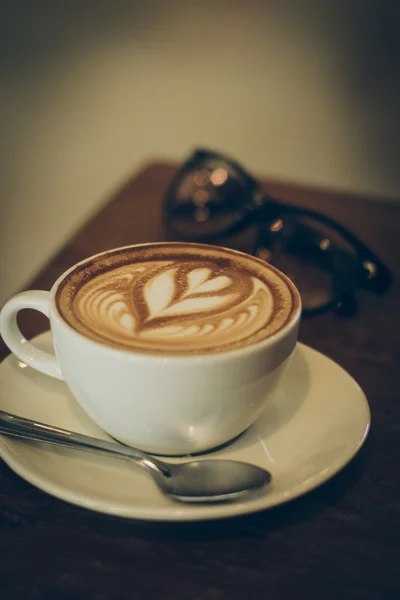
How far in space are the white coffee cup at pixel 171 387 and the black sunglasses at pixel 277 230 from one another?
0.94 feet

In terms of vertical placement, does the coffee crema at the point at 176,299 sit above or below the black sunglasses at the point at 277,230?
above

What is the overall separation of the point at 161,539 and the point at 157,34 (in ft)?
5.76

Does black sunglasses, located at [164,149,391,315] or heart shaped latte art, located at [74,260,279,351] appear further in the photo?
black sunglasses, located at [164,149,391,315]

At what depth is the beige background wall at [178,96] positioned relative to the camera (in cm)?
174

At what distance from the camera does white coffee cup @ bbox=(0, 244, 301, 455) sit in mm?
424

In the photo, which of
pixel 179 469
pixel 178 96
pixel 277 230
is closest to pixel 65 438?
pixel 179 469

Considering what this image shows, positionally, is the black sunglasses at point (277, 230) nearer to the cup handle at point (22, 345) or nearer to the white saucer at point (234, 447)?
the white saucer at point (234, 447)

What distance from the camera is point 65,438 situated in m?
0.46

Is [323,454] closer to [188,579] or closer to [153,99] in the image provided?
[188,579]

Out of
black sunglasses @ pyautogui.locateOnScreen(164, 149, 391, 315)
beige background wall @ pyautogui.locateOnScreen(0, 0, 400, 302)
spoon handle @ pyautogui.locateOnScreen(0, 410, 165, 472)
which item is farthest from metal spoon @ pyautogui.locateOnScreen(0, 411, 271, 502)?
beige background wall @ pyautogui.locateOnScreen(0, 0, 400, 302)

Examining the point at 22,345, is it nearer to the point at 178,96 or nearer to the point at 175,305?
the point at 175,305

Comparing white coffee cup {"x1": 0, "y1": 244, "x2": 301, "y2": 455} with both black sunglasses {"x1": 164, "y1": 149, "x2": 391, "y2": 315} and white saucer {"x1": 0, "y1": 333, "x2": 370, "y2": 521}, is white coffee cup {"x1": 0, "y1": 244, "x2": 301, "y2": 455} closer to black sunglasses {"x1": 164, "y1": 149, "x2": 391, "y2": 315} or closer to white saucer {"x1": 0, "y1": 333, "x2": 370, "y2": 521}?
white saucer {"x1": 0, "y1": 333, "x2": 370, "y2": 521}

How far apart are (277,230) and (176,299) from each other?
0.44 meters

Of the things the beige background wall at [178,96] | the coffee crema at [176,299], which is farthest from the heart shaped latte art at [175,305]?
the beige background wall at [178,96]
